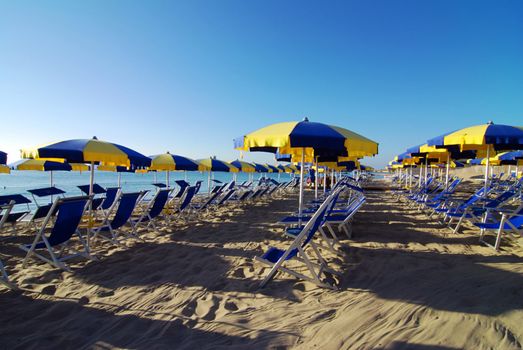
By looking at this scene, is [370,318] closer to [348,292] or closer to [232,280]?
[348,292]

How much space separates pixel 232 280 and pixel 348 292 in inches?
45.0

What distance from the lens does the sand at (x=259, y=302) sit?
2018 mm

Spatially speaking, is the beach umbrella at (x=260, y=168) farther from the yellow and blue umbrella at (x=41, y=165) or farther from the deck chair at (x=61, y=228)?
the deck chair at (x=61, y=228)

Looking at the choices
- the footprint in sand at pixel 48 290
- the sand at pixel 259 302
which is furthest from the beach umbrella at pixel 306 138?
the footprint in sand at pixel 48 290

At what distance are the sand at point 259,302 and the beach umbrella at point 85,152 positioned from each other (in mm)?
1493

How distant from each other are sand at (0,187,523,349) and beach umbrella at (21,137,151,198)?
58.8 inches

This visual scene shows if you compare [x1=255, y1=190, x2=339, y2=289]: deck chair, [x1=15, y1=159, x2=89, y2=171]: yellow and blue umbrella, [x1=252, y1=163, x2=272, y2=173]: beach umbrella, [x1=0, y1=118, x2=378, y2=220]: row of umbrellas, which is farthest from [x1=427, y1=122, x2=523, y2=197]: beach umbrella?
[x1=252, y1=163, x2=272, y2=173]: beach umbrella

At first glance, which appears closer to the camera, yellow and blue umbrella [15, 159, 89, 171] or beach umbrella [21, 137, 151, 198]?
beach umbrella [21, 137, 151, 198]

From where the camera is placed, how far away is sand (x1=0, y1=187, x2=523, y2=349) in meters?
2.02

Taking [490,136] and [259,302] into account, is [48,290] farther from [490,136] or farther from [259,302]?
[490,136]

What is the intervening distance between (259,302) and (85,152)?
3.67m

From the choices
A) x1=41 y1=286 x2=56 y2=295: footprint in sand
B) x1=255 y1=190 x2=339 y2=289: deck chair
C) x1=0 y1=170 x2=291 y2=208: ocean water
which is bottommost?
x1=0 y1=170 x2=291 y2=208: ocean water

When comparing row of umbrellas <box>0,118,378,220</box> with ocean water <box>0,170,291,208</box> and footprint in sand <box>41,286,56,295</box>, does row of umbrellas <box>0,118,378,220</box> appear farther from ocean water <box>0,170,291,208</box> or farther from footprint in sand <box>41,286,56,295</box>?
ocean water <box>0,170,291,208</box>

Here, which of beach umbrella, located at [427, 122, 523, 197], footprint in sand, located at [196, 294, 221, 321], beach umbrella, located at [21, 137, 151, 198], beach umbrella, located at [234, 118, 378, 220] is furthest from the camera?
beach umbrella, located at [21, 137, 151, 198]
